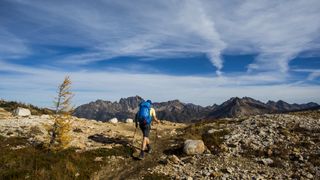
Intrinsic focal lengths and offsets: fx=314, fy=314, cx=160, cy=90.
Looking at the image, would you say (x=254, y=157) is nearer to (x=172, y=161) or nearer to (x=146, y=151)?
(x=172, y=161)

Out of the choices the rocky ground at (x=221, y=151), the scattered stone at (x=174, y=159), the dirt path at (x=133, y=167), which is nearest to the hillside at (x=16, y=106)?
the rocky ground at (x=221, y=151)

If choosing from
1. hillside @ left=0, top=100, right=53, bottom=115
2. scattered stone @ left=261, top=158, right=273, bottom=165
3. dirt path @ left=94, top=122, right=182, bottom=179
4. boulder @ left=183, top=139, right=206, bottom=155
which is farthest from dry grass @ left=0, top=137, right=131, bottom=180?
hillside @ left=0, top=100, right=53, bottom=115

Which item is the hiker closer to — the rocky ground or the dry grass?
the rocky ground

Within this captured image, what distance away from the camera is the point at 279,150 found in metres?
21.0

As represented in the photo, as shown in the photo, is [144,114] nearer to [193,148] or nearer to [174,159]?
[174,159]

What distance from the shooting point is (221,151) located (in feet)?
71.4

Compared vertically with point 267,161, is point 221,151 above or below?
above

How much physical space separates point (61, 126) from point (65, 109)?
1272 millimetres

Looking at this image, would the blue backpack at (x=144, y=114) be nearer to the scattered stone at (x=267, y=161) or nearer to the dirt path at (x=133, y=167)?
the dirt path at (x=133, y=167)

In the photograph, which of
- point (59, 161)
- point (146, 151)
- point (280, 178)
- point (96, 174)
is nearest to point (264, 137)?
point (280, 178)

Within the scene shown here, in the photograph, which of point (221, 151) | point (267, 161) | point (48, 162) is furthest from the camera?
point (221, 151)

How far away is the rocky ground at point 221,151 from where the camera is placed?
17.8 meters

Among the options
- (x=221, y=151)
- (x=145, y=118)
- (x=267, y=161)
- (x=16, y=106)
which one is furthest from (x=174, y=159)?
(x=16, y=106)

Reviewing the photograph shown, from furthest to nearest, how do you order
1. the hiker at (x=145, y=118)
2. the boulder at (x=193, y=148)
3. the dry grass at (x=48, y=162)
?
the boulder at (x=193, y=148) < the hiker at (x=145, y=118) < the dry grass at (x=48, y=162)
